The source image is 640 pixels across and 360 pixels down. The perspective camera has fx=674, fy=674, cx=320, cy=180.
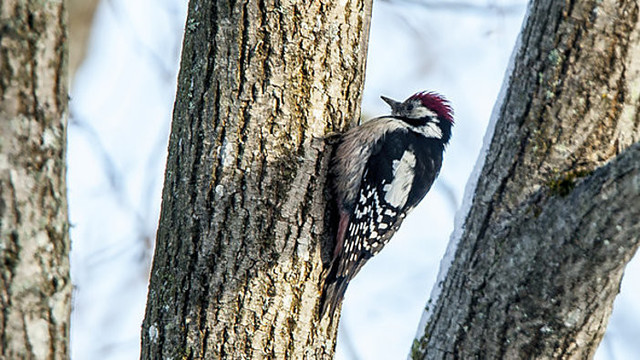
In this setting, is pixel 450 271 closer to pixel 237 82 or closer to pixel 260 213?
pixel 260 213

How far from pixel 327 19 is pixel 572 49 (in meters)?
1.04

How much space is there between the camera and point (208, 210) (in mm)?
2645

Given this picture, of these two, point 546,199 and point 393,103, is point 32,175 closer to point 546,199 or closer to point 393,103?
point 546,199

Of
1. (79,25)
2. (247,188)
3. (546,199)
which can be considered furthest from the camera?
(79,25)

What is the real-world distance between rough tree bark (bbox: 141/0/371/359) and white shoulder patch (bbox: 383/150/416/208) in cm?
112

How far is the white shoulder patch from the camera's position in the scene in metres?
3.99

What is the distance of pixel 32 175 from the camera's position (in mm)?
1516

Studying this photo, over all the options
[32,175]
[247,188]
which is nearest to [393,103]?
[247,188]

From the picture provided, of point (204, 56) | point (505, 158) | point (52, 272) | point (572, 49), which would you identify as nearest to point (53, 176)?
point (52, 272)

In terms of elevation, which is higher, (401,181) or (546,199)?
(401,181)

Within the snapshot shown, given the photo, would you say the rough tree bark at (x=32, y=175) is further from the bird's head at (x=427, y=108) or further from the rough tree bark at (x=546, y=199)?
the bird's head at (x=427, y=108)

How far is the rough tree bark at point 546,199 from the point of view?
216 cm

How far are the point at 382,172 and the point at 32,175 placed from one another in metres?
2.71

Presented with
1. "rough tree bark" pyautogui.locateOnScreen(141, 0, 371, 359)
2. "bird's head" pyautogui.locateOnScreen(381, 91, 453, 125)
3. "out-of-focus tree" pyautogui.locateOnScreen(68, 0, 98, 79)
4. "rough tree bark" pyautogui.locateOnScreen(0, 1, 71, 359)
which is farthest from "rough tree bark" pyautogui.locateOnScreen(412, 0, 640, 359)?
"out-of-focus tree" pyautogui.locateOnScreen(68, 0, 98, 79)
